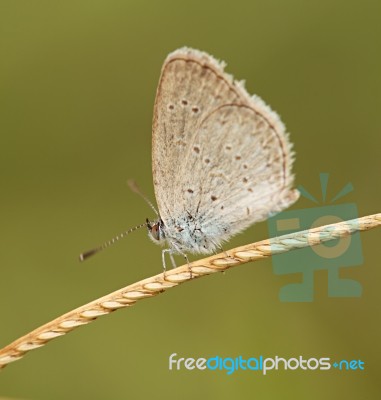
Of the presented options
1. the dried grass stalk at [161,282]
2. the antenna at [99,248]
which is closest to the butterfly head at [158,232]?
the antenna at [99,248]

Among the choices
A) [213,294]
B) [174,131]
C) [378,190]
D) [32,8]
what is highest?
[32,8]

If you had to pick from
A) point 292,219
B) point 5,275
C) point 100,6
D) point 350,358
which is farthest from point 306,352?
point 100,6

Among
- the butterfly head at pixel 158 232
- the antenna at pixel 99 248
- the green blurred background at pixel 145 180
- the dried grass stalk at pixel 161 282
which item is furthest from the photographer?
the green blurred background at pixel 145 180

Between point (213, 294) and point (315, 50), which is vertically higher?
point (315, 50)

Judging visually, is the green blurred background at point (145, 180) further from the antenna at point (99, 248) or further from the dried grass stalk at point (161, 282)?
the dried grass stalk at point (161, 282)

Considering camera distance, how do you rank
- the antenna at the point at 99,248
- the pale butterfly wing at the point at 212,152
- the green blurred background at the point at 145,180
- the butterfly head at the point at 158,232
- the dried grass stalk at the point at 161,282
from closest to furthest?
the dried grass stalk at the point at 161,282, the antenna at the point at 99,248, the pale butterfly wing at the point at 212,152, the butterfly head at the point at 158,232, the green blurred background at the point at 145,180

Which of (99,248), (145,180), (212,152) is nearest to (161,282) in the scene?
(99,248)

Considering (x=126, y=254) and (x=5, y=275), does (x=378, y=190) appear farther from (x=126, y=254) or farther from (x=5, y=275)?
(x=5, y=275)
